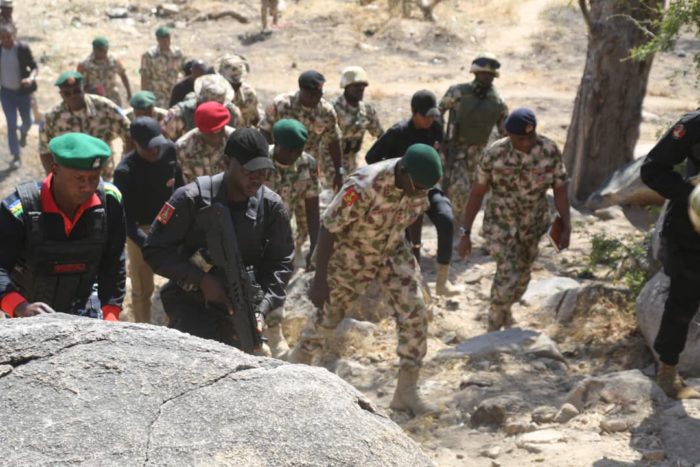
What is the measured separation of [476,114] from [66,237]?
5.01 m

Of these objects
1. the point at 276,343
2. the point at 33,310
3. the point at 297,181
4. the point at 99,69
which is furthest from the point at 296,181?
the point at 99,69

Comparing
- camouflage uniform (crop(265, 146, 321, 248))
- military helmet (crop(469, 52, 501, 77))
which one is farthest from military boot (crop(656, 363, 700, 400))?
military helmet (crop(469, 52, 501, 77))

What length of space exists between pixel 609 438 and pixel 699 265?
0.95m

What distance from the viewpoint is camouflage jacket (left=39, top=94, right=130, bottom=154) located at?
7742 mm

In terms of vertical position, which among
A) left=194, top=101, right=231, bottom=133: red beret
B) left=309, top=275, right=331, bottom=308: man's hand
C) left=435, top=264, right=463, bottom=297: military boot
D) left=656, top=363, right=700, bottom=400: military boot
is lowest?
left=435, top=264, right=463, bottom=297: military boot

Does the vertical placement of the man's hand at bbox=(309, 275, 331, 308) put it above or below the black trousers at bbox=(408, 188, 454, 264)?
above

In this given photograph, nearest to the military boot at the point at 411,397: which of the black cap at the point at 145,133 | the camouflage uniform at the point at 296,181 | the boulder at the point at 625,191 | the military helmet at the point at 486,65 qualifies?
the camouflage uniform at the point at 296,181

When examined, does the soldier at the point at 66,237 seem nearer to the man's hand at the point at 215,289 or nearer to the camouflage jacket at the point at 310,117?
the man's hand at the point at 215,289

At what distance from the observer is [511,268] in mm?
6668

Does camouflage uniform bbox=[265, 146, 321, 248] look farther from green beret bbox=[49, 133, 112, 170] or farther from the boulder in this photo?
the boulder

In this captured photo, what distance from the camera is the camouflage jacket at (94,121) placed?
7742mm

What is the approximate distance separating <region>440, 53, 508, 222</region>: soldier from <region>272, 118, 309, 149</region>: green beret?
2.68 metres

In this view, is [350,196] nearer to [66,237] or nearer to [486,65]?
[66,237]

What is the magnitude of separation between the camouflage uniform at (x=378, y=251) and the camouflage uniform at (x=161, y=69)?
7.59m
